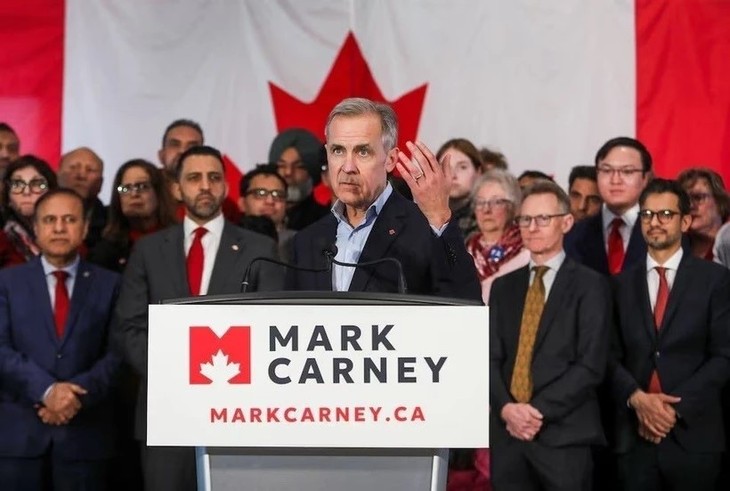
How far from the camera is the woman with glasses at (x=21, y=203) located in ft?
18.3

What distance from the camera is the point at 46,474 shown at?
499 cm

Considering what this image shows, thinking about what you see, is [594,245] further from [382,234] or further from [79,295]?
[382,234]

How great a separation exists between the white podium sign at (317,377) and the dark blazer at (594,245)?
10.6 ft

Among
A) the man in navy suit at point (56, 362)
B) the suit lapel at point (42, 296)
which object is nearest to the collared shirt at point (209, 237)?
the man in navy suit at point (56, 362)

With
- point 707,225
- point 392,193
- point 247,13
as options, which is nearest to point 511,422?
point 707,225

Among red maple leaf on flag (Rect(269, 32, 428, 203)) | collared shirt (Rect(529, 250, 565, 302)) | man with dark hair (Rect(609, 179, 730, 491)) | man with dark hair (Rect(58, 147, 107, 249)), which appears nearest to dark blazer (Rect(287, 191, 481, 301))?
collared shirt (Rect(529, 250, 565, 302))

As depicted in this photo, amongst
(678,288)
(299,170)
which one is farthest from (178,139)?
(678,288)

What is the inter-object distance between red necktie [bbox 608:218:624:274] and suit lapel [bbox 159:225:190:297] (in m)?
1.83

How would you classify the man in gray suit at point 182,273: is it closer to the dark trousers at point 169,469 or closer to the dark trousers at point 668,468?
the dark trousers at point 169,469

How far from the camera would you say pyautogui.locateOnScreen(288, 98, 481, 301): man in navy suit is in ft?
9.21

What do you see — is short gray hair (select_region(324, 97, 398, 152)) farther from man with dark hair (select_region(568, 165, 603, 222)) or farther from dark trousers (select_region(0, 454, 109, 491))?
man with dark hair (select_region(568, 165, 603, 222))

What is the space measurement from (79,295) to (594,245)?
7.19 ft

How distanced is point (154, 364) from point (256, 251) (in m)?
2.71

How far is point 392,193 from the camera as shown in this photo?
3.09 m
